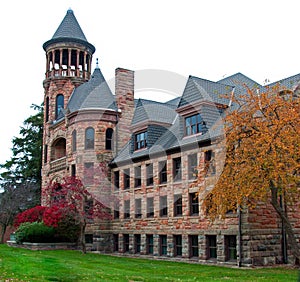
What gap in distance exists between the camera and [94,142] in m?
38.0

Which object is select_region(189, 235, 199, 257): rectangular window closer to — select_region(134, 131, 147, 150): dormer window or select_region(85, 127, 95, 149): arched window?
select_region(134, 131, 147, 150): dormer window

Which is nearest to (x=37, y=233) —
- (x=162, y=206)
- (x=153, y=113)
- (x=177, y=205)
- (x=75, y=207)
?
(x=75, y=207)

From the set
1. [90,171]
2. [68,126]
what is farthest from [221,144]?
[68,126]

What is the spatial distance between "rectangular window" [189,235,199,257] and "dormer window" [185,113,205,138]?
6.72m

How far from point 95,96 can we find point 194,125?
12.6 m

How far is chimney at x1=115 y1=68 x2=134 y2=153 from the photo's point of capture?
128ft

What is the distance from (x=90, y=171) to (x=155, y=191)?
7.23m

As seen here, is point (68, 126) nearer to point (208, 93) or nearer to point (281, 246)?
point (208, 93)

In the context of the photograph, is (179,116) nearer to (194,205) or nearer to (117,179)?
(194,205)

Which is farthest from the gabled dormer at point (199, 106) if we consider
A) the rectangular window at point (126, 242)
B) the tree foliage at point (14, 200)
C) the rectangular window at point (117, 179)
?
the tree foliage at point (14, 200)

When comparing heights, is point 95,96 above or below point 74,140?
above

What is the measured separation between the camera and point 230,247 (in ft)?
84.6

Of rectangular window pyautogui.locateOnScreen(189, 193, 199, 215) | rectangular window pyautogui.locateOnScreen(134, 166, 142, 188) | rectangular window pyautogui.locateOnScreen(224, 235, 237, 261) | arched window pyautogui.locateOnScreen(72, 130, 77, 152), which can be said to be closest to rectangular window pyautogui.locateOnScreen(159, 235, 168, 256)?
rectangular window pyautogui.locateOnScreen(189, 193, 199, 215)

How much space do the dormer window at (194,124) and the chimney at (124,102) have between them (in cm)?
995
